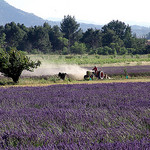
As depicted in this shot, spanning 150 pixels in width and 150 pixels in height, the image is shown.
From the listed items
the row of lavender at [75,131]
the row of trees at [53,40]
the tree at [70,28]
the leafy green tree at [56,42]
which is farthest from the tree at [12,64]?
the tree at [70,28]

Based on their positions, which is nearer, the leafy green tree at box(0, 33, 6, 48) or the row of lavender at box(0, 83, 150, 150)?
the row of lavender at box(0, 83, 150, 150)

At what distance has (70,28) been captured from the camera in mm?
100062

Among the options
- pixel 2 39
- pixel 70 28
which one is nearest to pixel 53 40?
pixel 70 28

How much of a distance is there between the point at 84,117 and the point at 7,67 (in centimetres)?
1321

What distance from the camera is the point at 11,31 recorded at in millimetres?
86188

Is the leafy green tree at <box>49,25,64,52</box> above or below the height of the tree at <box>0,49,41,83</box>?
above

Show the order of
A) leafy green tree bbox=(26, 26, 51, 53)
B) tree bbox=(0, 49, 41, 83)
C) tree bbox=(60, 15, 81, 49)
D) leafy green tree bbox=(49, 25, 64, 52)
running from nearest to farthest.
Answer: tree bbox=(0, 49, 41, 83) → leafy green tree bbox=(26, 26, 51, 53) → leafy green tree bbox=(49, 25, 64, 52) → tree bbox=(60, 15, 81, 49)

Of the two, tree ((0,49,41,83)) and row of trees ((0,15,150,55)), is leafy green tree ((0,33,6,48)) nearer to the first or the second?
row of trees ((0,15,150,55))

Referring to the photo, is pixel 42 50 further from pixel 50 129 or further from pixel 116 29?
pixel 50 129

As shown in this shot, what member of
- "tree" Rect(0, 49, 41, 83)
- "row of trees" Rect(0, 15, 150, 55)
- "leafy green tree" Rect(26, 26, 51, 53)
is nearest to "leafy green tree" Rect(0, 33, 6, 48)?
"row of trees" Rect(0, 15, 150, 55)

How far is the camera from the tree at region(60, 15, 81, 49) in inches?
3819

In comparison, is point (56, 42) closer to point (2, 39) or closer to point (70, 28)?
point (70, 28)

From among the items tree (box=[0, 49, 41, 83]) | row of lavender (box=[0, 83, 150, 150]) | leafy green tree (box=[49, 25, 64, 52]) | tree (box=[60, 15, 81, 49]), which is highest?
tree (box=[60, 15, 81, 49])

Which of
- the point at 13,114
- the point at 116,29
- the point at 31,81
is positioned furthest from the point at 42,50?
the point at 13,114
